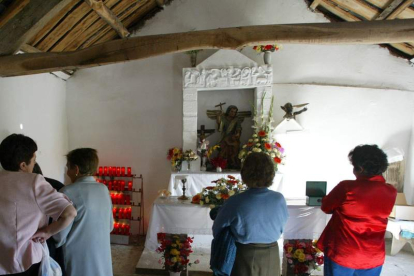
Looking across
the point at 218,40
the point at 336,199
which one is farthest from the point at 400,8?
the point at 336,199

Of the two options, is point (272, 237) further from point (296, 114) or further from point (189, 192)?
point (296, 114)

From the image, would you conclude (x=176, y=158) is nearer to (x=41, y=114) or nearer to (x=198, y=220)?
(x=198, y=220)

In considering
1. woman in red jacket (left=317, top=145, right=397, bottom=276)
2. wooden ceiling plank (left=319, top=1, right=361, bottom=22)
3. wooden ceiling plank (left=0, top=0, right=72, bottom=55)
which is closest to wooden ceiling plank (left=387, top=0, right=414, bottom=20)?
wooden ceiling plank (left=319, top=1, right=361, bottom=22)

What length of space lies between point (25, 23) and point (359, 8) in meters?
4.59

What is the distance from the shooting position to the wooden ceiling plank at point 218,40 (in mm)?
2326

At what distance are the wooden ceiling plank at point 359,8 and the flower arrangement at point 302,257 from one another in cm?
358

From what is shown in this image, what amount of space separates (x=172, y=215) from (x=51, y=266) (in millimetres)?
1494

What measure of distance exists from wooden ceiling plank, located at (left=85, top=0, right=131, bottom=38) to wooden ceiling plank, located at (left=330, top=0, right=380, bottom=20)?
11.7 ft

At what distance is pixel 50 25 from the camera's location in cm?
354

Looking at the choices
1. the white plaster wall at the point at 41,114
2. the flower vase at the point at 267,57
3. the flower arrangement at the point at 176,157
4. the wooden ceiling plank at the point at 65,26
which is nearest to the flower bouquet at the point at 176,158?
the flower arrangement at the point at 176,157

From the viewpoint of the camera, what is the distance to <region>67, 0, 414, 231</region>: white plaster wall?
4578 millimetres

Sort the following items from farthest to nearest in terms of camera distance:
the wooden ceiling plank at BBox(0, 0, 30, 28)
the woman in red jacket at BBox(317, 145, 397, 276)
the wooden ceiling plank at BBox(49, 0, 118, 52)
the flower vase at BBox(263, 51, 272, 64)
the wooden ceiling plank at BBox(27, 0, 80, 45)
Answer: the flower vase at BBox(263, 51, 272, 64), the wooden ceiling plank at BBox(49, 0, 118, 52), the wooden ceiling plank at BBox(27, 0, 80, 45), the wooden ceiling plank at BBox(0, 0, 30, 28), the woman in red jacket at BBox(317, 145, 397, 276)

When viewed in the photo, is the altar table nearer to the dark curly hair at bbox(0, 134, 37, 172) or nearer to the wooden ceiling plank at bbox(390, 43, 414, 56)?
the wooden ceiling plank at bbox(390, 43, 414, 56)

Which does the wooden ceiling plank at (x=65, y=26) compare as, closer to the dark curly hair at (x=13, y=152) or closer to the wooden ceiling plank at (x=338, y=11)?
the dark curly hair at (x=13, y=152)
